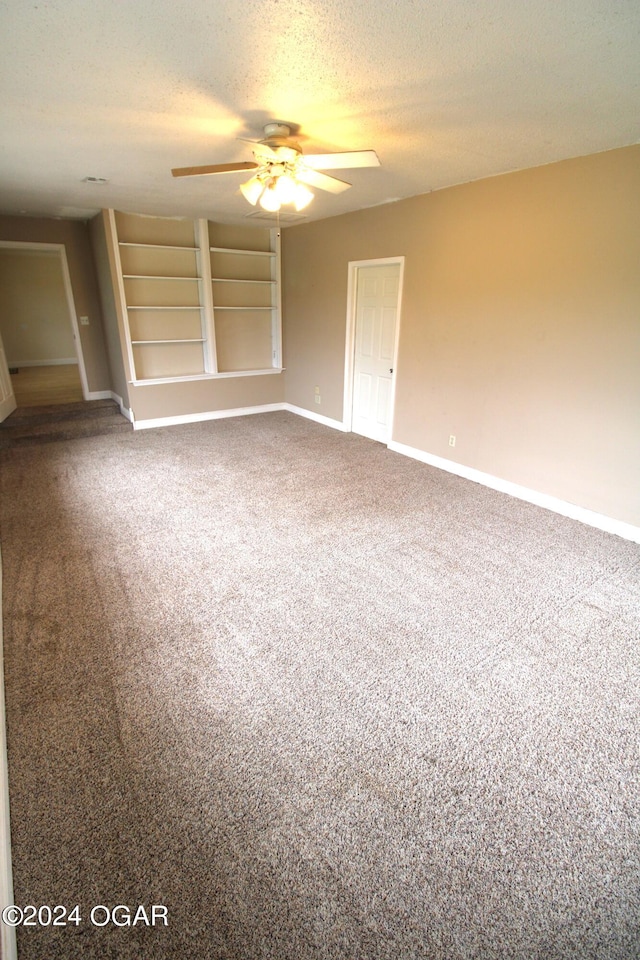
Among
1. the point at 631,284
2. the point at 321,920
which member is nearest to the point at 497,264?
the point at 631,284

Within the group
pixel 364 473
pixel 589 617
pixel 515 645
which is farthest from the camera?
pixel 364 473

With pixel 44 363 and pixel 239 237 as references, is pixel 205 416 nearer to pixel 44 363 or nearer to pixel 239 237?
pixel 239 237

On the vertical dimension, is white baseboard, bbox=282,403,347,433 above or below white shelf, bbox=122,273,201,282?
below

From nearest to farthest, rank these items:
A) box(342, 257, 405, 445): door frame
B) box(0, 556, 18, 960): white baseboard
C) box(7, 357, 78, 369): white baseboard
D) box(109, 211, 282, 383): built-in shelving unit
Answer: box(0, 556, 18, 960): white baseboard < box(342, 257, 405, 445): door frame < box(109, 211, 282, 383): built-in shelving unit < box(7, 357, 78, 369): white baseboard

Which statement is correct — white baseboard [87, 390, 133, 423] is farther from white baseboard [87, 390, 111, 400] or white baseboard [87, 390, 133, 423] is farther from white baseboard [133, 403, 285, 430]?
white baseboard [133, 403, 285, 430]

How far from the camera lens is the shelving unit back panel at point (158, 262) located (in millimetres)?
5227

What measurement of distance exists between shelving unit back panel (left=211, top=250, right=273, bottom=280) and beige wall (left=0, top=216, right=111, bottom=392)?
5.77 feet

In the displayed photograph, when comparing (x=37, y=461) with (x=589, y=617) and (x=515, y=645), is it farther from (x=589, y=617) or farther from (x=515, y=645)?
(x=589, y=617)

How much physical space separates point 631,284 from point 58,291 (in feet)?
34.1

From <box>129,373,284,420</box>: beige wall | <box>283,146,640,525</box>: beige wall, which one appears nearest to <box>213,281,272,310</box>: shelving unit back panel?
<box>129,373,284,420</box>: beige wall

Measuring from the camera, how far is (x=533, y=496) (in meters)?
3.76

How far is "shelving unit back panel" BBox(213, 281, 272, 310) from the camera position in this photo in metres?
5.90

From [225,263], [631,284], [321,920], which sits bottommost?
[321,920]

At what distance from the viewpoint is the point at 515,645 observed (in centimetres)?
220
